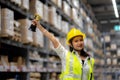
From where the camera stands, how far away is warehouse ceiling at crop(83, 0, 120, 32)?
58.6ft

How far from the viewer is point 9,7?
5.57m

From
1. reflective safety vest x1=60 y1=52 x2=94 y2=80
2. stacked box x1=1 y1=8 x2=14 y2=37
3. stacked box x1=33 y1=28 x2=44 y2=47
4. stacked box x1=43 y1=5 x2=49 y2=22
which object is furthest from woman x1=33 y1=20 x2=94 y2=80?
stacked box x1=43 y1=5 x2=49 y2=22

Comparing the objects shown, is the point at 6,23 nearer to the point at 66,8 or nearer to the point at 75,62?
the point at 75,62

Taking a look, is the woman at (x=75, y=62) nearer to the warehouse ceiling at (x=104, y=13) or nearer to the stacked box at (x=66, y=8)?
the stacked box at (x=66, y=8)

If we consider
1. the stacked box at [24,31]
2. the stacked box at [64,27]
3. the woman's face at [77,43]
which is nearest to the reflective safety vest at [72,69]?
the woman's face at [77,43]

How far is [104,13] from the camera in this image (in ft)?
66.2

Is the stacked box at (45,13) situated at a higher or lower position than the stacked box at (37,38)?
higher

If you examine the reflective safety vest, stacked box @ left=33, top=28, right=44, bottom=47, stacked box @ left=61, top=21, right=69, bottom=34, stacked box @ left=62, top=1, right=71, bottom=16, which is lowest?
the reflective safety vest

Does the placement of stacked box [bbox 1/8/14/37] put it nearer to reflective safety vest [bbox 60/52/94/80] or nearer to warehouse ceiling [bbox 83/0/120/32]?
reflective safety vest [bbox 60/52/94/80]

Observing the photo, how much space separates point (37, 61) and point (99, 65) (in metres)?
11.0

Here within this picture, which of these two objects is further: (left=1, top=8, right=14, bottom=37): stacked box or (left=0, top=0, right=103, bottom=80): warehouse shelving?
(left=0, top=0, right=103, bottom=80): warehouse shelving

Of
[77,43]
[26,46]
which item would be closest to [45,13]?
[26,46]

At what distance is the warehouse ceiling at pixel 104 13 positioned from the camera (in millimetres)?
17859

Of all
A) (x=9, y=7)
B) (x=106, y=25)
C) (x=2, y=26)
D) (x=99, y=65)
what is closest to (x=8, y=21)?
(x=2, y=26)
